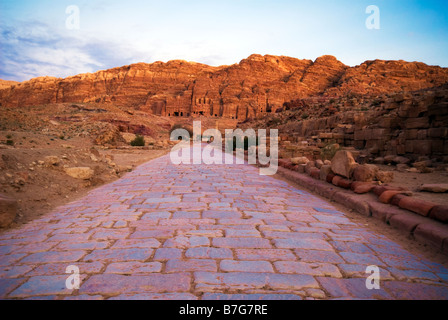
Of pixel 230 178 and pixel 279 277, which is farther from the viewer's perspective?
pixel 230 178

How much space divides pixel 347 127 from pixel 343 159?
8319 mm

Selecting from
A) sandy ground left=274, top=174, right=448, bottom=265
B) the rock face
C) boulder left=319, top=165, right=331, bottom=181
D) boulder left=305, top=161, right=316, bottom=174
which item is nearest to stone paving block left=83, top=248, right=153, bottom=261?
sandy ground left=274, top=174, right=448, bottom=265

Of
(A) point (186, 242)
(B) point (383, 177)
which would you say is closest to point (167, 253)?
(A) point (186, 242)

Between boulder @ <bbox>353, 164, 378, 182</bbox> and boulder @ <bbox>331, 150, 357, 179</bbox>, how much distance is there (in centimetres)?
A: 11

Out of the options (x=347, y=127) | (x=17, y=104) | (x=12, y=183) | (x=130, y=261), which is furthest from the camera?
(x=17, y=104)

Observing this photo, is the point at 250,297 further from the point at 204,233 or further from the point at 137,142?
the point at 137,142

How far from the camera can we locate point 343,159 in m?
4.88

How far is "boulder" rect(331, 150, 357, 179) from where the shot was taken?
4.69m

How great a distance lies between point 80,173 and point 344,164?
5.53 metres

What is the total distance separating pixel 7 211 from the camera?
2994 millimetres

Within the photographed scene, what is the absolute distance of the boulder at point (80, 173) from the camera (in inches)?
212

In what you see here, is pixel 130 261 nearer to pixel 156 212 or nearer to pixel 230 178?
pixel 156 212
